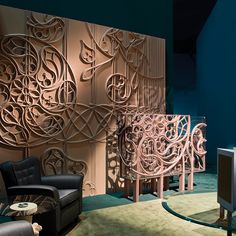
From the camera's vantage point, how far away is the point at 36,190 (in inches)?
142

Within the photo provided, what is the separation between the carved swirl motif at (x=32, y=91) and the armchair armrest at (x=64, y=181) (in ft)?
2.98

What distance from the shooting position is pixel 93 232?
3.71 meters

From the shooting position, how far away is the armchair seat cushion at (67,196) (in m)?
3.69

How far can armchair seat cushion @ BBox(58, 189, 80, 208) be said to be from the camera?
3.69 meters

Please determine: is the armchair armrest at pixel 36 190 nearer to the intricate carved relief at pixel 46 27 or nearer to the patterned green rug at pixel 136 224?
the patterned green rug at pixel 136 224

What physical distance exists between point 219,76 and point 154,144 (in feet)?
14.2

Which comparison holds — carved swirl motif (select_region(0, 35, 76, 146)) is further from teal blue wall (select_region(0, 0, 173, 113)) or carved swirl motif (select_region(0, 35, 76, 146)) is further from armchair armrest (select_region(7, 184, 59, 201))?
armchair armrest (select_region(7, 184, 59, 201))

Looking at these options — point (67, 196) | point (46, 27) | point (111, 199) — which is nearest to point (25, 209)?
point (67, 196)

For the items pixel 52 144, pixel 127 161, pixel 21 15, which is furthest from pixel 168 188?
pixel 21 15

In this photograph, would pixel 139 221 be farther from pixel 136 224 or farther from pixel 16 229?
pixel 16 229

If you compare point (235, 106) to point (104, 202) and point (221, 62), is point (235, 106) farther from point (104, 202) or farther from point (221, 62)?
point (104, 202)

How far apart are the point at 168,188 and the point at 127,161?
121 cm

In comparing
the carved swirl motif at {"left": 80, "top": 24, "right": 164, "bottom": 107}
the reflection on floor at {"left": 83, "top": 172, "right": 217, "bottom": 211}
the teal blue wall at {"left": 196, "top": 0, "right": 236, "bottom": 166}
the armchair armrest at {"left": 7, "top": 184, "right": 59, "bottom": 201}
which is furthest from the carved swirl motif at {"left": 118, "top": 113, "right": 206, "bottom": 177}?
the teal blue wall at {"left": 196, "top": 0, "right": 236, "bottom": 166}

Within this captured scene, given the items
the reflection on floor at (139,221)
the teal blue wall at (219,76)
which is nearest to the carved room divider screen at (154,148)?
the reflection on floor at (139,221)
